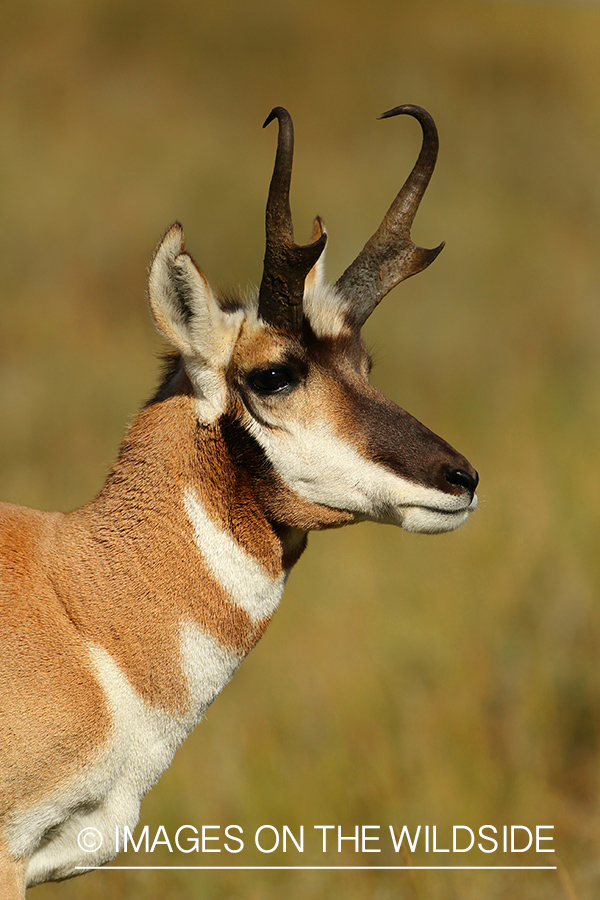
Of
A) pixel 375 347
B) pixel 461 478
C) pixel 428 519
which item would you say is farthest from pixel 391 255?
pixel 375 347

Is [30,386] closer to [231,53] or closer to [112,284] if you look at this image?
[112,284]

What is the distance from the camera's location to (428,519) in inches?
149

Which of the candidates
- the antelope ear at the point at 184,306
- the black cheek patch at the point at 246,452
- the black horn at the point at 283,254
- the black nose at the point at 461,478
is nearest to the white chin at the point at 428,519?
the black nose at the point at 461,478

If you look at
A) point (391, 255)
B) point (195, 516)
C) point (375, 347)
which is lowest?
point (195, 516)

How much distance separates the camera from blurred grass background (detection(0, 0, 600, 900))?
23.4 ft

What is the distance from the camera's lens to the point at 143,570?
3789 mm

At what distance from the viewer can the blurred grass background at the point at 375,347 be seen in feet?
23.4

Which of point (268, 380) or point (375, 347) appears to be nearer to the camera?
point (268, 380)

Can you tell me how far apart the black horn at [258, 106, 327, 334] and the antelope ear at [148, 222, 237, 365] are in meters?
0.22

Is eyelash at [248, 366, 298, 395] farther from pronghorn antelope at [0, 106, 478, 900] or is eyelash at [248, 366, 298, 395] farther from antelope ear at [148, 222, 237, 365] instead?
antelope ear at [148, 222, 237, 365]

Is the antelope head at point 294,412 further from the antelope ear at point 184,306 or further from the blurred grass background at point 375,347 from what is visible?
the blurred grass background at point 375,347

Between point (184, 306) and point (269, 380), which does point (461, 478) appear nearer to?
point (269, 380)

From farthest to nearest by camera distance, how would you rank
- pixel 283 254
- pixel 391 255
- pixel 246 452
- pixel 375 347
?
pixel 375 347 < pixel 391 255 < pixel 246 452 < pixel 283 254

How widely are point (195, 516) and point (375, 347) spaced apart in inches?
400
